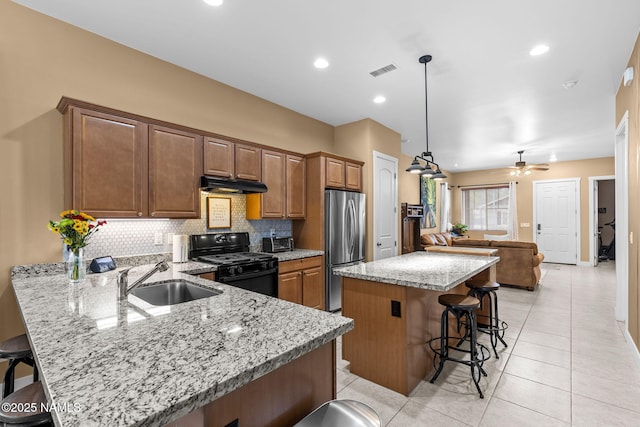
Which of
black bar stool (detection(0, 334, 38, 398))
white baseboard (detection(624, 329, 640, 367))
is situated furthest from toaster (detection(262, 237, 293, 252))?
white baseboard (detection(624, 329, 640, 367))

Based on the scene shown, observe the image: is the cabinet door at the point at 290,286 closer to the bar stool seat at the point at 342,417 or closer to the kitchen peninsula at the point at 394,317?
the kitchen peninsula at the point at 394,317

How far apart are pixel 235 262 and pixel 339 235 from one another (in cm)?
168

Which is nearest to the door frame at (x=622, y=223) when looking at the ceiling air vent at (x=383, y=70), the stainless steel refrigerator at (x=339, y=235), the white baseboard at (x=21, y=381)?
the ceiling air vent at (x=383, y=70)

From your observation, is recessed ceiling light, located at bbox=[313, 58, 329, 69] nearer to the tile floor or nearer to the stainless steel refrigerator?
the stainless steel refrigerator

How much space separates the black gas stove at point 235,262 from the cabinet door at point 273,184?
1.77 ft

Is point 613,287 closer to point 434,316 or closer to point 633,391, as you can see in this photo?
point 633,391

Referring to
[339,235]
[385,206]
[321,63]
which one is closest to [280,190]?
[339,235]

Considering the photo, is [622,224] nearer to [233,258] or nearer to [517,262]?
[517,262]

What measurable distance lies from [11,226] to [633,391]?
4996 millimetres

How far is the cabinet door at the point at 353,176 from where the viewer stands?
14.6 ft

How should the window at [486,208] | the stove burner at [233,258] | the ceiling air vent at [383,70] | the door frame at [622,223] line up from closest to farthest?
1. the stove burner at [233,258]
2. the ceiling air vent at [383,70]
3. the door frame at [622,223]
4. the window at [486,208]

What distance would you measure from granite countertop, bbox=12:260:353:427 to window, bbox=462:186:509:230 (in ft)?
32.7

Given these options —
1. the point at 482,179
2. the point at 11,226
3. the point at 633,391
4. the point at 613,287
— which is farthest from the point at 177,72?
the point at 482,179

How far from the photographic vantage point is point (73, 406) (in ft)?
2.27
